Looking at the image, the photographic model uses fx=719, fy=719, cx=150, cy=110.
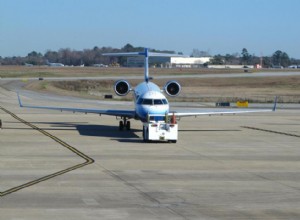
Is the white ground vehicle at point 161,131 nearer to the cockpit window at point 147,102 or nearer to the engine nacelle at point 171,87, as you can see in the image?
the cockpit window at point 147,102

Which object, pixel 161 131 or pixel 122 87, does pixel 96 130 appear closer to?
pixel 122 87

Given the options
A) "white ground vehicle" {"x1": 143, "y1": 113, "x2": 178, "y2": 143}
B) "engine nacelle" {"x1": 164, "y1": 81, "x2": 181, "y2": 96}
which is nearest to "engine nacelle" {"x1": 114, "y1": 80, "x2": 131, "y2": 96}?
→ "engine nacelle" {"x1": 164, "y1": 81, "x2": 181, "y2": 96}

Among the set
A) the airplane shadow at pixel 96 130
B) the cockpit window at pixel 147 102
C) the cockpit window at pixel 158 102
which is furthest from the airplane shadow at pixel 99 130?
the cockpit window at pixel 158 102

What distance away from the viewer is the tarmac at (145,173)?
1878cm

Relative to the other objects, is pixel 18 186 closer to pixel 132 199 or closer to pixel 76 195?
pixel 76 195

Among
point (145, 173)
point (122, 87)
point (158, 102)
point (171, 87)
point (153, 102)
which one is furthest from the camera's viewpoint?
point (171, 87)

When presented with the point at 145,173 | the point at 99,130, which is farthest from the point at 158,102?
the point at 145,173

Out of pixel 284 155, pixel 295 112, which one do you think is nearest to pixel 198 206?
pixel 284 155

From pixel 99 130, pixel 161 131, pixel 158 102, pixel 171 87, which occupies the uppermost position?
pixel 171 87

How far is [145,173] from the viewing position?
2539cm

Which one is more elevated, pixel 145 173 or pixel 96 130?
pixel 145 173

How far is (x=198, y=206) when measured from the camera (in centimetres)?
1930

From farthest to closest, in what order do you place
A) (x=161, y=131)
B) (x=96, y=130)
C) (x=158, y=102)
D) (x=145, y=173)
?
1. (x=96, y=130)
2. (x=158, y=102)
3. (x=161, y=131)
4. (x=145, y=173)

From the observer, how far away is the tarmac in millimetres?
18781
